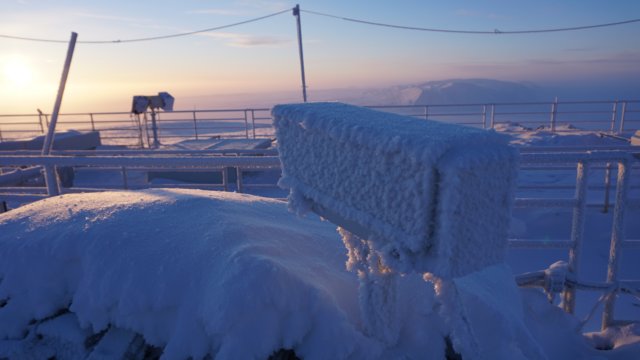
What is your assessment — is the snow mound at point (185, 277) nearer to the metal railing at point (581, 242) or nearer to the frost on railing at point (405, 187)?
the frost on railing at point (405, 187)

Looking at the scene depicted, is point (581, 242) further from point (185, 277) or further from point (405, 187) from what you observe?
point (185, 277)

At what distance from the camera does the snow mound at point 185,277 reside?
4.61ft

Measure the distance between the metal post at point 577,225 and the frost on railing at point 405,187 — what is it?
5.22ft

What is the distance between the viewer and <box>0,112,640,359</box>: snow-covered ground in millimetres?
1413

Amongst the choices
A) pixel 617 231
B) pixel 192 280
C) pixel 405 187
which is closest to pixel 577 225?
pixel 617 231

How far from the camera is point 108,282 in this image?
5.30ft

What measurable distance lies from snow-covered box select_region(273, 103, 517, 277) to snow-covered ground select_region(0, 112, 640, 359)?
444 mm

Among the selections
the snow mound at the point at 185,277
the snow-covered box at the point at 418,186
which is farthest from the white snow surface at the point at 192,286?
the snow-covered box at the point at 418,186

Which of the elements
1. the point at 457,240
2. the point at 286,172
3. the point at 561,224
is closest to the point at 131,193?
the point at 286,172

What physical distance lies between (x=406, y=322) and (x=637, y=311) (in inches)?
112

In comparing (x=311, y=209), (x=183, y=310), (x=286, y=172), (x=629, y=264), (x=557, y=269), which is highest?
(x=286, y=172)

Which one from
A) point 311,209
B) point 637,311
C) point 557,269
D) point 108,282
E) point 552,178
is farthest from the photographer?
point 552,178

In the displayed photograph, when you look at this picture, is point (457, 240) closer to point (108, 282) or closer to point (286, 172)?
point (286, 172)

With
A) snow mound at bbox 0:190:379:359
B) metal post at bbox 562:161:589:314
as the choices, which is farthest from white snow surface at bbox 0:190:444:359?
metal post at bbox 562:161:589:314
